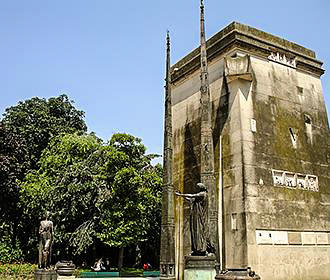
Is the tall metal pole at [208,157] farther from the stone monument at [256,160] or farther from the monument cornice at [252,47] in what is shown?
the monument cornice at [252,47]

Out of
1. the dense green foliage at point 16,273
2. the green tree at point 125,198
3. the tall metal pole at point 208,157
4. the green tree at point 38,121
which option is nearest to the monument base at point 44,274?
the tall metal pole at point 208,157

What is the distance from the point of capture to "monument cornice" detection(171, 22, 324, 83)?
11.6m

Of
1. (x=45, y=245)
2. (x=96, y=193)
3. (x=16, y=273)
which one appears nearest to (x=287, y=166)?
(x=45, y=245)

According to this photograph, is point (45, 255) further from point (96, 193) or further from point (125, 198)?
point (96, 193)

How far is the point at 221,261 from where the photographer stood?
1039 cm

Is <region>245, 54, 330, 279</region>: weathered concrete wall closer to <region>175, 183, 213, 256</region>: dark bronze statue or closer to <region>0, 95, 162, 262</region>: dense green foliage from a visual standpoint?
<region>175, 183, 213, 256</region>: dark bronze statue

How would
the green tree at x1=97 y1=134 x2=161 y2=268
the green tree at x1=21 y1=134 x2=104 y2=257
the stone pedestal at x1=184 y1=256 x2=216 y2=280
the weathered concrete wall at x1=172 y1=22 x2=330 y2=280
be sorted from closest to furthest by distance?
1. the stone pedestal at x1=184 y1=256 x2=216 y2=280
2. the weathered concrete wall at x1=172 y1=22 x2=330 y2=280
3. the green tree at x1=97 y1=134 x2=161 y2=268
4. the green tree at x1=21 y1=134 x2=104 y2=257

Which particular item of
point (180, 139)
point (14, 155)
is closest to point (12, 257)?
point (14, 155)

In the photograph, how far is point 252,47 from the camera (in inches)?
460

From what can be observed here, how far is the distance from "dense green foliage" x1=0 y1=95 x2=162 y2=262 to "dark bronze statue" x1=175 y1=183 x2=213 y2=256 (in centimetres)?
1088

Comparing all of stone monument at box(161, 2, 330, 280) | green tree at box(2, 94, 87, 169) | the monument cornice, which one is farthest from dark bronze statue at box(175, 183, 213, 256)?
green tree at box(2, 94, 87, 169)

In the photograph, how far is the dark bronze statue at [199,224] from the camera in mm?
8547

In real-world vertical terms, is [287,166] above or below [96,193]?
below

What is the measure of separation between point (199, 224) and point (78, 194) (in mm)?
14331
